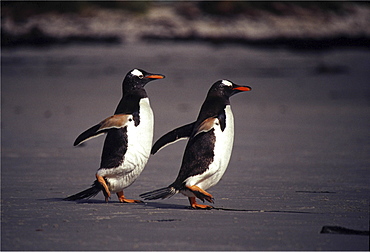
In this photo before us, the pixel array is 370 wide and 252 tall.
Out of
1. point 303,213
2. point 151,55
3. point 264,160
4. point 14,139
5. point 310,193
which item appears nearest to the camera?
point 303,213

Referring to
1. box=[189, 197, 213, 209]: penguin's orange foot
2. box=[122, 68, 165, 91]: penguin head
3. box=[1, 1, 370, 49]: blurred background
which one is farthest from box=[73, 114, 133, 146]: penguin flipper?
box=[1, 1, 370, 49]: blurred background

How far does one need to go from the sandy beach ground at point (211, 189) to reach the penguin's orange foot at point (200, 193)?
0.13 meters

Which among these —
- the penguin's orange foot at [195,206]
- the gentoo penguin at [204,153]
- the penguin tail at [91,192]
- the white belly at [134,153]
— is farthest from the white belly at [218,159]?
the penguin tail at [91,192]

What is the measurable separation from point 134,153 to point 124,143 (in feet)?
0.36

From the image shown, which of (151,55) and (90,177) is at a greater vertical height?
(90,177)

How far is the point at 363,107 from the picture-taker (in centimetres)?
1555

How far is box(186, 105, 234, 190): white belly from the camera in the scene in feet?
20.6

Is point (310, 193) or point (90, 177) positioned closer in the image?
point (310, 193)

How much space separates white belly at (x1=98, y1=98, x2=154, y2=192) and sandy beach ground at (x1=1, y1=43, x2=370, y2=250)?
0.20 meters

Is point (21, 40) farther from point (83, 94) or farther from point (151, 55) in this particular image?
point (83, 94)

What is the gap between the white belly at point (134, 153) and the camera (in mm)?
6461

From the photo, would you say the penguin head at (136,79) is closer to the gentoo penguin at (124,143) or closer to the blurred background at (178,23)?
the gentoo penguin at (124,143)

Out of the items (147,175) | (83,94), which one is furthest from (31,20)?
(147,175)

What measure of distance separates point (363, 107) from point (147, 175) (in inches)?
327
